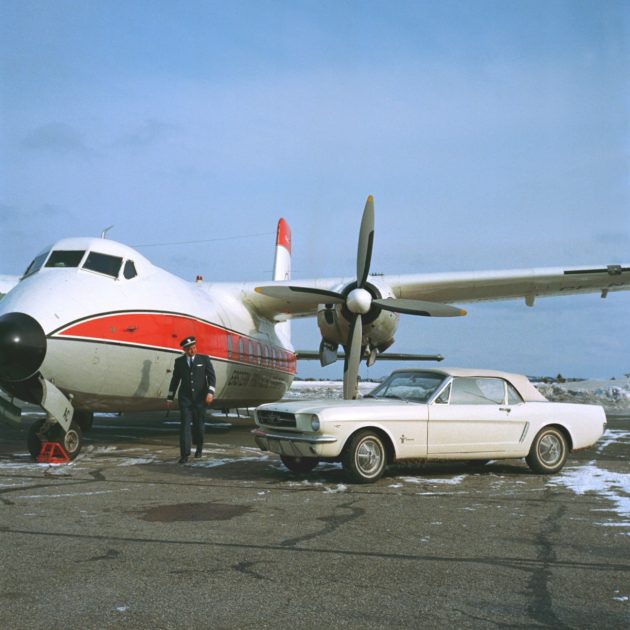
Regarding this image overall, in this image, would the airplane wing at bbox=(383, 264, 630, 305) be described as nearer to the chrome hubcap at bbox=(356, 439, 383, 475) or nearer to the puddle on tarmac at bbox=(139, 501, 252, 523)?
the chrome hubcap at bbox=(356, 439, 383, 475)

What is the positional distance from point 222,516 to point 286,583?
215cm

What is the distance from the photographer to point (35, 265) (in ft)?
37.3

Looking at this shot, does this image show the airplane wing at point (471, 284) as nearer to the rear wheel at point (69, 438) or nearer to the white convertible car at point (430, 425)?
the rear wheel at point (69, 438)

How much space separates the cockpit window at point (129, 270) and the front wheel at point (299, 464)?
4.52m

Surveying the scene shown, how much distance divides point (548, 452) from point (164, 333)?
6.24 meters

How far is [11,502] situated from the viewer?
6.72 meters

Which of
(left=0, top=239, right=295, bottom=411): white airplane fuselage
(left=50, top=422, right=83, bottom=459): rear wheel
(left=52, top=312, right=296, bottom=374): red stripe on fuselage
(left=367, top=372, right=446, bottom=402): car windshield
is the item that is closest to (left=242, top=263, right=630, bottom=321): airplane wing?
(left=52, top=312, right=296, bottom=374): red stripe on fuselage

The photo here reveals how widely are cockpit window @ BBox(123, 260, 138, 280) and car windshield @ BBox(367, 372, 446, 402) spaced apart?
4600mm

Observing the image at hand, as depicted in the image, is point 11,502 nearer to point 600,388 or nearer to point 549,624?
point 549,624

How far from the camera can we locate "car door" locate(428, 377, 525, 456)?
8.64m

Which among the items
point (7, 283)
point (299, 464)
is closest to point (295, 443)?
point (299, 464)

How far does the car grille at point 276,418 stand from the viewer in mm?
8414

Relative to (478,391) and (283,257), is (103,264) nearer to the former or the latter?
(478,391)

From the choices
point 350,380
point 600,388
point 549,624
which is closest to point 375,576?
point 549,624
